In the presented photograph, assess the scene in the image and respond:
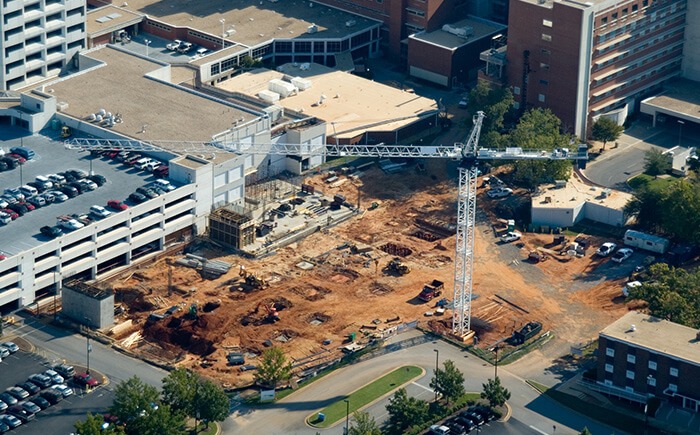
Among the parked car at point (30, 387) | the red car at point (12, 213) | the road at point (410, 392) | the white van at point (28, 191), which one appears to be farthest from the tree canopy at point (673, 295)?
the white van at point (28, 191)

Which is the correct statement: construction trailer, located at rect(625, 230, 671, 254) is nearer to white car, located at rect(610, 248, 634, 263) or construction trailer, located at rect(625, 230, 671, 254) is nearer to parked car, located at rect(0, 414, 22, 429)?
white car, located at rect(610, 248, 634, 263)

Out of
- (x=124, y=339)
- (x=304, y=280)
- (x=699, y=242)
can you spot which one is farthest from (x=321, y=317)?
(x=699, y=242)

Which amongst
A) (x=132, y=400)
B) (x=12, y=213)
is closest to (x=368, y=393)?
(x=132, y=400)

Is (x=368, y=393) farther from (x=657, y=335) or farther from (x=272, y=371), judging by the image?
(x=657, y=335)

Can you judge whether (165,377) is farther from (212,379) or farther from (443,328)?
(443,328)

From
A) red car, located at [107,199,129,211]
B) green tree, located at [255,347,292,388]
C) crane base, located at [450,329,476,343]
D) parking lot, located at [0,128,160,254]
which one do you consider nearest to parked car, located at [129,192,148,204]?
parking lot, located at [0,128,160,254]
